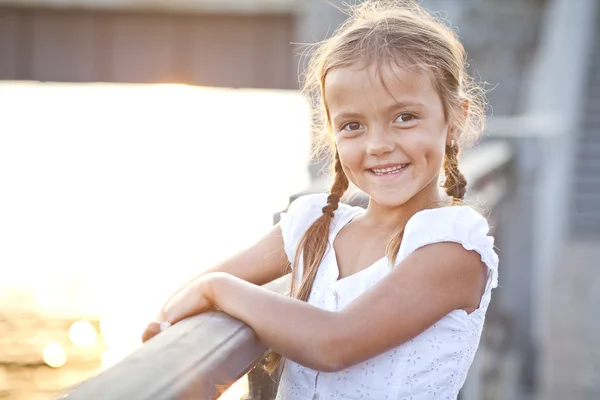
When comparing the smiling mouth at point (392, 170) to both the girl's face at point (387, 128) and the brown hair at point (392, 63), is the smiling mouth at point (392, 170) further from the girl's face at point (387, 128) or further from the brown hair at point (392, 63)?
the brown hair at point (392, 63)

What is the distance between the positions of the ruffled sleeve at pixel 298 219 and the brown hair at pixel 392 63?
1.2 inches

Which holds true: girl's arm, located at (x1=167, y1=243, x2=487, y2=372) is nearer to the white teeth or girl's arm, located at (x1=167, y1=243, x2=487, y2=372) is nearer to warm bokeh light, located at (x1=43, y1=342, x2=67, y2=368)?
the white teeth

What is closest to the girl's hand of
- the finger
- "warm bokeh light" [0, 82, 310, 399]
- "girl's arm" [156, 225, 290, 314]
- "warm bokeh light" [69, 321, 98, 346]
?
the finger

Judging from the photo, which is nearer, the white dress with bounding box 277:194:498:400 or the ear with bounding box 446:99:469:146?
the white dress with bounding box 277:194:498:400

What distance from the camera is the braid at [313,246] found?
1.94m

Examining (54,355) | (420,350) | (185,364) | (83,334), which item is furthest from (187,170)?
(185,364)

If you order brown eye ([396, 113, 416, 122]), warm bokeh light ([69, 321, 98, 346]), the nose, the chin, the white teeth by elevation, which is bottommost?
warm bokeh light ([69, 321, 98, 346])

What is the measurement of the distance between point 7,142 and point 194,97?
15.3 ft

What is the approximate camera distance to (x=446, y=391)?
181cm

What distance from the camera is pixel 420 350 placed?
5.86 feet

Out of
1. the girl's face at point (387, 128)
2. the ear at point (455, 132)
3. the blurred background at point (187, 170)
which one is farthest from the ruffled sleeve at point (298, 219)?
the blurred background at point (187, 170)

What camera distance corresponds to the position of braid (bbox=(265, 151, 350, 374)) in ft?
6.35

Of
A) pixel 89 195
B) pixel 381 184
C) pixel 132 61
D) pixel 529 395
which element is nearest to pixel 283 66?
pixel 132 61

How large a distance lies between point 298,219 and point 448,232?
0.44 meters
